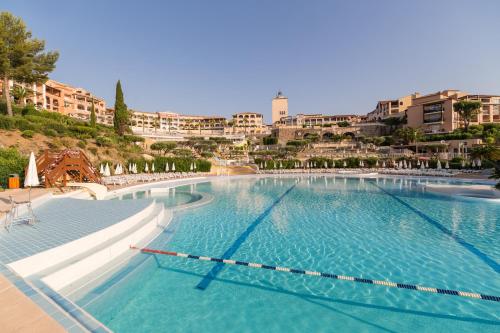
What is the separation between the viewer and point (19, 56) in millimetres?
28094

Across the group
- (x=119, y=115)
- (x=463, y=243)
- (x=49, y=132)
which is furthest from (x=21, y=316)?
(x=119, y=115)

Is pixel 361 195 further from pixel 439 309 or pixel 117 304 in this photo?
pixel 117 304

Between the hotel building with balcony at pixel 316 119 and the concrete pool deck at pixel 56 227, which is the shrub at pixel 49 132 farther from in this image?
the hotel building with balcony at pixel 316 119

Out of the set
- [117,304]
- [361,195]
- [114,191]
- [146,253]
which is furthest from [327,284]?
[114,191]

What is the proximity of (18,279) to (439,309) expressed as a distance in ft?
25.1

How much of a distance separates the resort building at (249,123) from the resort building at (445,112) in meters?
47.1

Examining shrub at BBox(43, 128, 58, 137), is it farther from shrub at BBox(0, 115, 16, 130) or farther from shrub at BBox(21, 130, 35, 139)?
shrub at BBox(0, 115, 16, 130)

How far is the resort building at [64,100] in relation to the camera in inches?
2009

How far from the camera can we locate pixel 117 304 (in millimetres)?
4891

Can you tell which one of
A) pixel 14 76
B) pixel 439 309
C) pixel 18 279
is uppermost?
pixel 14 76

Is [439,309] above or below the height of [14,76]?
below

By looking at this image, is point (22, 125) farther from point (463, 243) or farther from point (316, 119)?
point (316, 119)

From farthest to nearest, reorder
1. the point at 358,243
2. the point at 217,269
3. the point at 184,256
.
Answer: the point at 358,243 < the point at 184,256 < the point at 217,269

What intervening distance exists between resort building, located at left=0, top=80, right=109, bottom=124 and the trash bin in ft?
132
